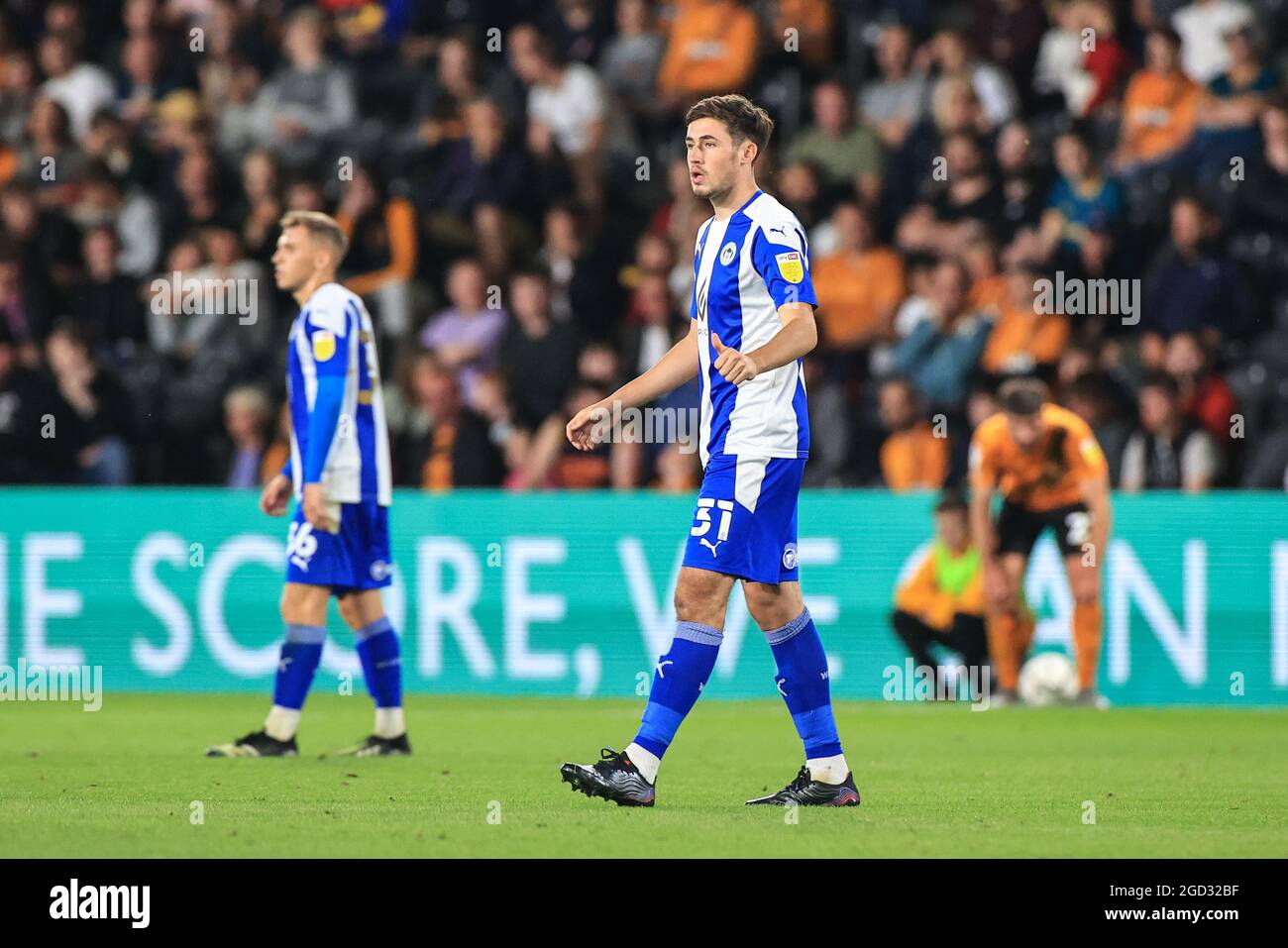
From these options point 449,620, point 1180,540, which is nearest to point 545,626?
point 449,620

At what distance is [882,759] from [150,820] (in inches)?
150

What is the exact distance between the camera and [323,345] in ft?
31.5

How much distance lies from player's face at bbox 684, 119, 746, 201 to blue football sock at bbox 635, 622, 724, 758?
5.08 ft

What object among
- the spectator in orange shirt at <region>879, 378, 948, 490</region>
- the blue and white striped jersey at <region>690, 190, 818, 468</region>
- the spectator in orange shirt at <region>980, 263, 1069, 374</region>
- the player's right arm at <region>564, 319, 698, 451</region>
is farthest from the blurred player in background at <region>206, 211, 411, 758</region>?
the spectator in orange shirt at <region>980, 263, 1069, 374</region>

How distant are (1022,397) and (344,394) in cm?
513

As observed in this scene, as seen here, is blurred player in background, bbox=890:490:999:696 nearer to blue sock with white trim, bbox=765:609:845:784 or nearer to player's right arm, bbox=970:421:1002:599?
player's right arm, bbox=970:421:1002:599

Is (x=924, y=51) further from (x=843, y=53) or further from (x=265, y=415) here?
(x=265, y=415)

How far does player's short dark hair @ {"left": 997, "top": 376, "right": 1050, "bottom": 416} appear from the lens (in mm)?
13234

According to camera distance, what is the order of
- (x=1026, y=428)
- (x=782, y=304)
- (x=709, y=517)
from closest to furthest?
(x=782, y=304) → (x=709, y=517) → (x=1026, y=428)

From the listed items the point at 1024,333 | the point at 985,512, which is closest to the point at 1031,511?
the point at 985,512

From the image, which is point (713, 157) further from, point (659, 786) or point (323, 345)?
point (323, 345)

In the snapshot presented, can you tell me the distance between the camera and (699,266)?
25.4 ft

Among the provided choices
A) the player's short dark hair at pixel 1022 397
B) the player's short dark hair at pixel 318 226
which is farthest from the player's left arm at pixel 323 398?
the player's short dark hair at pixel 1022 397

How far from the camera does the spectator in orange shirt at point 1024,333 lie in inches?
594
